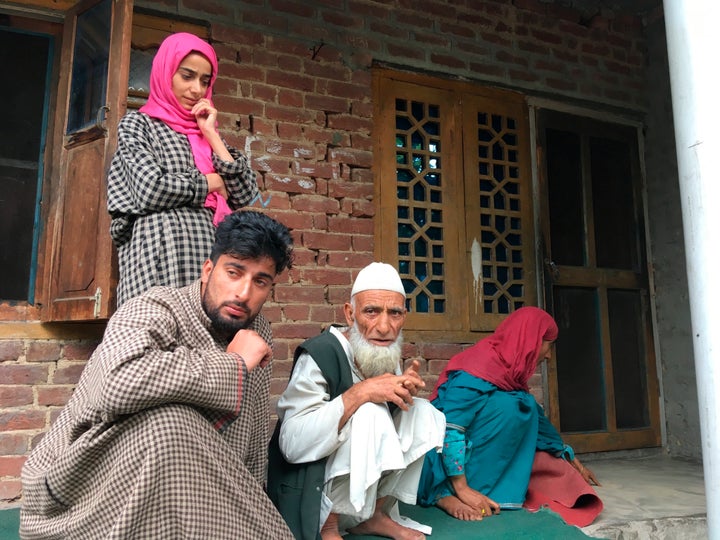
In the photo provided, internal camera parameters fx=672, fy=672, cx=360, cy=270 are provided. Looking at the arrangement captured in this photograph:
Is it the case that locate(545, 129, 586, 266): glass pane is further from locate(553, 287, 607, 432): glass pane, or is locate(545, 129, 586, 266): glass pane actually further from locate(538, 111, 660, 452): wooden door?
locate(553, 287, 607, 432): glass pane

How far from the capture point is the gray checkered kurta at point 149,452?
1.79 metres

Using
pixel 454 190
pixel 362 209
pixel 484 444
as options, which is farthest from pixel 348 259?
pixel 484 444

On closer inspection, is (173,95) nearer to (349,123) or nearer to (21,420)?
(349,123)

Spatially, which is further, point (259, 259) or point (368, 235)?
point (368, 235)

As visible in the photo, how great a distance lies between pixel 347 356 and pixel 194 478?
96 cm

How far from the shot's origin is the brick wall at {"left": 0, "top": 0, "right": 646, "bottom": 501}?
12.2 ft

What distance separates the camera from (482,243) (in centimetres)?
449

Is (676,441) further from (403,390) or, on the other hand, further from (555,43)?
(403,390)

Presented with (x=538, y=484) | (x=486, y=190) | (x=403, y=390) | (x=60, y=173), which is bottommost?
(x=538, y=484)

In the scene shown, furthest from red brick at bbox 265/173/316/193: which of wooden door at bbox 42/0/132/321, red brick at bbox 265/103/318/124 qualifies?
wooden door at bbox 42/0/132/321

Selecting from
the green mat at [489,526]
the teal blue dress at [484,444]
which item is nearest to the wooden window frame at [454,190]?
the teal blue dress at [484,444]

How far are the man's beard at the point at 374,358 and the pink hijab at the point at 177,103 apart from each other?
2.48 ft

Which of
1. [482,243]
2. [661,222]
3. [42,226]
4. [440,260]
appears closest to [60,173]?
[42,226]

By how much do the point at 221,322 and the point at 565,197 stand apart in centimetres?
343
